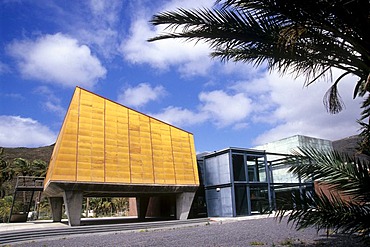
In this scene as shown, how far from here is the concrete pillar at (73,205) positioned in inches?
707

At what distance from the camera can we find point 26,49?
11750mm

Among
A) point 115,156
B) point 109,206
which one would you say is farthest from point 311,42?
point 109,206

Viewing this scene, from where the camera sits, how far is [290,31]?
4.45 meters

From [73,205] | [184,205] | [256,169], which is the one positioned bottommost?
[184,205]

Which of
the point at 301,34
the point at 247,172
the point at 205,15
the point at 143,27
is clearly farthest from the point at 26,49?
the point at 247,172

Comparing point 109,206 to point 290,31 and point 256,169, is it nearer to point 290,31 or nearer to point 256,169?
point 256,169

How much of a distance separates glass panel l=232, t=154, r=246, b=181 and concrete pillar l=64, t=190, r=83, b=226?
509 inches

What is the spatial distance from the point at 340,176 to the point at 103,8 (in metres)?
6.86

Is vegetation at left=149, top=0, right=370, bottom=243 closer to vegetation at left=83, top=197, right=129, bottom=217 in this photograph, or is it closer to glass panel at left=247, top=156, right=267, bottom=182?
glass panel at left=247, top=156, right=267, bottom=182

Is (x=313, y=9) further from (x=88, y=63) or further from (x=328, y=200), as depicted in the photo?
(x=88, y=63)

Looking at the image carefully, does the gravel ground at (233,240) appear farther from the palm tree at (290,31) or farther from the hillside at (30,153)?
the hillside at (30,153)

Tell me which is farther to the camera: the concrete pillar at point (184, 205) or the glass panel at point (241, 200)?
the glass panel at point (241, 200)

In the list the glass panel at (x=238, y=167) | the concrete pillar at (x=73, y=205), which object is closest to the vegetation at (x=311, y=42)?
the concrete pillar at (x=73, y=205)

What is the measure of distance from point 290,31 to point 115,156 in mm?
16966
